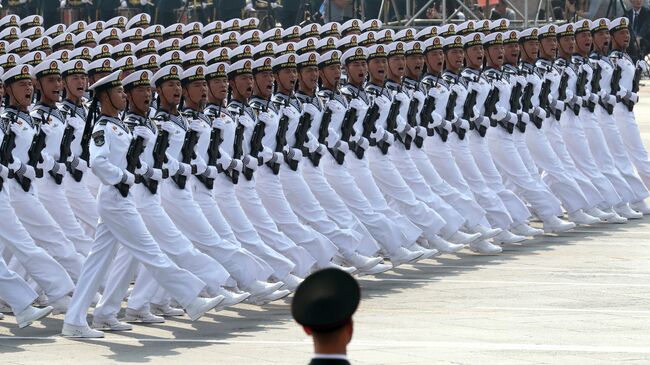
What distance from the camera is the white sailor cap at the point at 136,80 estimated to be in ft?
40.9

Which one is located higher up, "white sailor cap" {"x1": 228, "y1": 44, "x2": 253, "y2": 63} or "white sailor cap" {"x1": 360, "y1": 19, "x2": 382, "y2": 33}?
"white sailor cap" {"x1": 360, "y1": 19, "x2": 382, "y2": 33}

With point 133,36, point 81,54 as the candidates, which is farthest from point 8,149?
point 133,36

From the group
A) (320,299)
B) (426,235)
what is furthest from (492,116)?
(320,299)

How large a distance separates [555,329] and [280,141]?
293 centimetres

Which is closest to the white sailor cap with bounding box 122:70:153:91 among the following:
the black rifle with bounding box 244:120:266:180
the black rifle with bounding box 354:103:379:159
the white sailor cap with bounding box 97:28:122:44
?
the black rifle with bounding box 244:120:266:180

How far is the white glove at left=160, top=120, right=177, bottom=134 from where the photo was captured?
41.4ft

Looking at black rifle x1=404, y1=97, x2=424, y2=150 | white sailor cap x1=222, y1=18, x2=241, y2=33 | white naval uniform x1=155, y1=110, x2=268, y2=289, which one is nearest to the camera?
white naval uniform x1=155, y1=110, x2=268, y2=289

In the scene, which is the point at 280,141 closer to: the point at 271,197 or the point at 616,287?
the point at 271,197

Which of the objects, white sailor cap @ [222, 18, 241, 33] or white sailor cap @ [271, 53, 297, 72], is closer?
white sailor cap @ [271, 53, 297, 72]

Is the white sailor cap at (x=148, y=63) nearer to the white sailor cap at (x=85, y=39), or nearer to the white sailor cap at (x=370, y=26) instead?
the white sailor cap at (x=85, y=39)

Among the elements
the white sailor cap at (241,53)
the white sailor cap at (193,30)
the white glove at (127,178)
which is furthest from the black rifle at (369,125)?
the white glove at (127,178)

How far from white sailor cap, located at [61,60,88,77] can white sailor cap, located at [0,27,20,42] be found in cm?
368

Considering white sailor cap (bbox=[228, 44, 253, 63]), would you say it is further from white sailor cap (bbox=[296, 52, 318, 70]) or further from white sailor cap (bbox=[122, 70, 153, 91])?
white sailor cap (bbox=[122, 70, 153, 91])

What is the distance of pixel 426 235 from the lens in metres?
15.8
